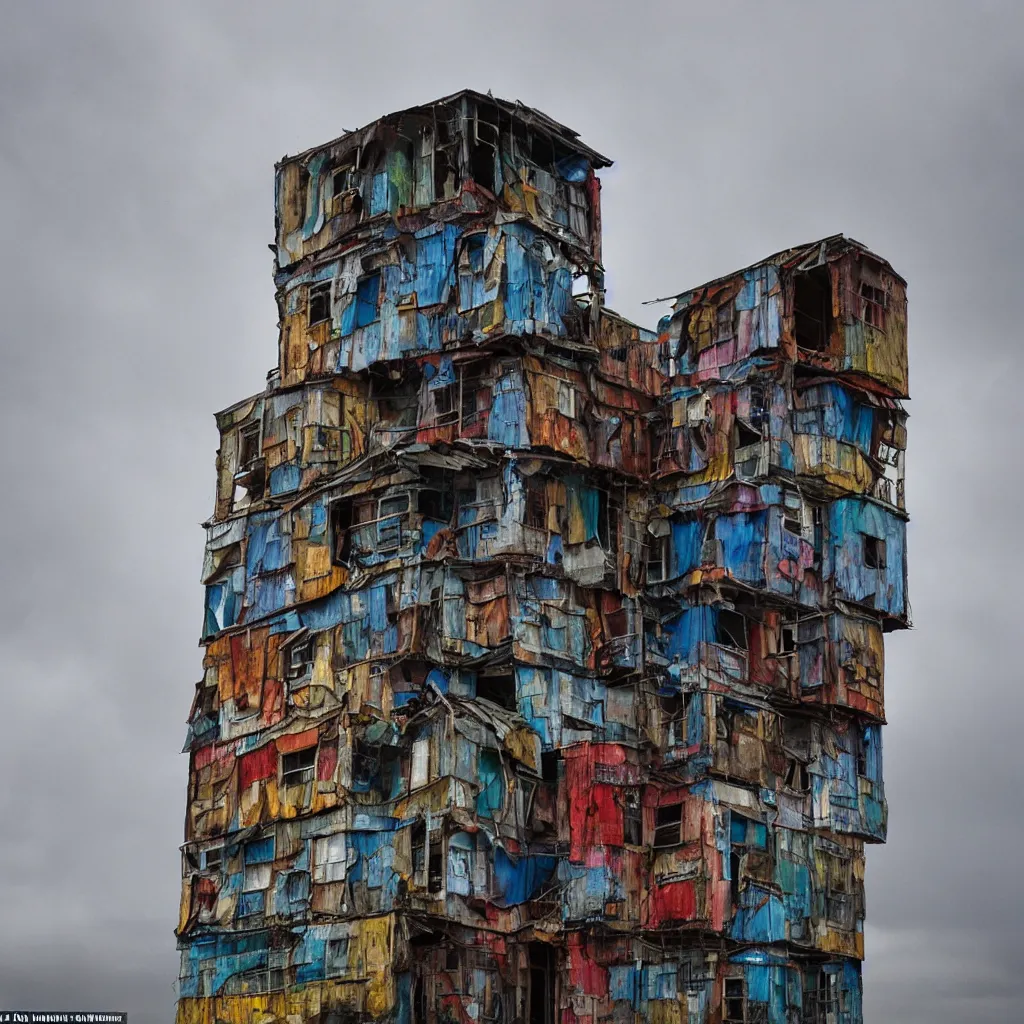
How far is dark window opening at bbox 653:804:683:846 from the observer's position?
319ft

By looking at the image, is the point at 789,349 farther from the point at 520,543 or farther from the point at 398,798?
the point at 398,798

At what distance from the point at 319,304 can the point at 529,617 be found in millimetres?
18452

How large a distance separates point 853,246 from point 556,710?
82.3 ft

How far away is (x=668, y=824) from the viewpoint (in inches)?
3841

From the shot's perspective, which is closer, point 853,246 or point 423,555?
point 423,555

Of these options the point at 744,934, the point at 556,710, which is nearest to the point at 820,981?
the point at 744,934

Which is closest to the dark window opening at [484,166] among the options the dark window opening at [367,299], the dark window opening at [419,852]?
the dark window opening at [367,299]

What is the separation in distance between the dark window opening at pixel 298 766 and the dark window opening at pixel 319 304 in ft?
64.4

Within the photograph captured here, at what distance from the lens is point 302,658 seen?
10162 cm

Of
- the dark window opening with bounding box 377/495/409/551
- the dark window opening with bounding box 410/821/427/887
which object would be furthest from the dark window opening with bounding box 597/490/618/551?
the dark window opening with bounding box 410/821/427/887

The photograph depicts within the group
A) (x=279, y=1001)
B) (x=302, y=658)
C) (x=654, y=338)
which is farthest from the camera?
(x=654, y=338)

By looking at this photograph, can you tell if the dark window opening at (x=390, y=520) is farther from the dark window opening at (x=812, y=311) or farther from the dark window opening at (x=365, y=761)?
the dark window opening at (x=812, y=311)

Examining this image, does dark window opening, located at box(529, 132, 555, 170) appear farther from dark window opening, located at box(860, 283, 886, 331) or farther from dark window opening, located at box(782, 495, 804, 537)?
dark window opening, located at box(782, 495, 804, 537)

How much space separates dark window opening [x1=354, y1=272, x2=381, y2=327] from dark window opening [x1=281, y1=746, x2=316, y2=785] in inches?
752
